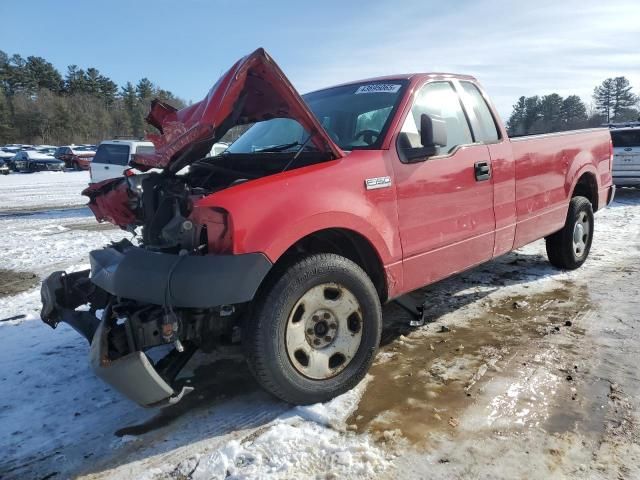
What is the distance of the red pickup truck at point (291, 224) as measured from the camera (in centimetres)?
253

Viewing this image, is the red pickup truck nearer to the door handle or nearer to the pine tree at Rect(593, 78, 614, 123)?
the door handle

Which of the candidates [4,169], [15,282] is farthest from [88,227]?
[4,169]

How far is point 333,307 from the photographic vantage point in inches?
115

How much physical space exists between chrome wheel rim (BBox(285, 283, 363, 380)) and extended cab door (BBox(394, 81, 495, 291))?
0.62m

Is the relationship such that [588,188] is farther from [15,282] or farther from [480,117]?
[15,282]

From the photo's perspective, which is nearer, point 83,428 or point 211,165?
point 83,428

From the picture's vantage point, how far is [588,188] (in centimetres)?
583

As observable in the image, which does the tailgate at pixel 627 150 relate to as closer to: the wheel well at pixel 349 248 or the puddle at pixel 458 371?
the puddle at pixel 458 371

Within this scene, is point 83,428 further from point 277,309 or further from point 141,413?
point 277,309

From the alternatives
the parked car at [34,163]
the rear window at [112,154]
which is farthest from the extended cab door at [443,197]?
the parked car at [34,163]

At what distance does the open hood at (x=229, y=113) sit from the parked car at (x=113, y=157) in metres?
11.0

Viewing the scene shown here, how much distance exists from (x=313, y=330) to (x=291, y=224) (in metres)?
0.68

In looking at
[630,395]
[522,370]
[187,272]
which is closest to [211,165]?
[187,272]

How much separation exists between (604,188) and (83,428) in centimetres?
614
